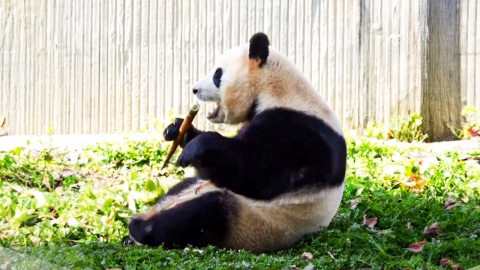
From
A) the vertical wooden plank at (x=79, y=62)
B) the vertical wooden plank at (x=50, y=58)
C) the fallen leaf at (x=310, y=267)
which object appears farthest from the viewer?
the vertical wooden plank at (x=50, y=58)

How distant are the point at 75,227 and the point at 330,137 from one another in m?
1.98

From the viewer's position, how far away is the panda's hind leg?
442cm

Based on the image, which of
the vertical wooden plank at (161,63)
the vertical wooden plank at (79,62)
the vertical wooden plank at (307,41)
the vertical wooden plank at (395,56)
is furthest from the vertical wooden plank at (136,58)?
the vertical wooden plank at (395,56)

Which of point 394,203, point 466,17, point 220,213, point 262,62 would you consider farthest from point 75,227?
point 466,17

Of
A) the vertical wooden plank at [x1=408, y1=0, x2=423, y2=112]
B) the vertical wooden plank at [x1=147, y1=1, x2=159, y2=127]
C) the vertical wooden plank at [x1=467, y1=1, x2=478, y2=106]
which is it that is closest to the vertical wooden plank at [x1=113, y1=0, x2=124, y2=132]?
the vertical wooden plank at [x1=147, y1=1, x2=159, y2=127]

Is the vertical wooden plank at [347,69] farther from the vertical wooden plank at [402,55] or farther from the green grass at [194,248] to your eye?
the green grass at [194,248]

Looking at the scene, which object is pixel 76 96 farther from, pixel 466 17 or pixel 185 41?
pixel 466 17

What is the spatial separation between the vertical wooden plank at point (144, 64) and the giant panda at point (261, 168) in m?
4.40

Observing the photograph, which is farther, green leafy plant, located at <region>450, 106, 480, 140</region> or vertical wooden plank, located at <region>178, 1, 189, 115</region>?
vertical wooden plank, located at <region>178, 1, 189, 115</region>

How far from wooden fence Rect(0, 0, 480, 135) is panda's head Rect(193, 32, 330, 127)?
3955 millimetres

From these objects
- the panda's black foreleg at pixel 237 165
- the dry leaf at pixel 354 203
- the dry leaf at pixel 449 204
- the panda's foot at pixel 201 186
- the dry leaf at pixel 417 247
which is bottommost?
the dry leaf at pixel 354 203

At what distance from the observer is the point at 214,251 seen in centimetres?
434

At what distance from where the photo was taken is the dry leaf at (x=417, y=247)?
14.9 ft

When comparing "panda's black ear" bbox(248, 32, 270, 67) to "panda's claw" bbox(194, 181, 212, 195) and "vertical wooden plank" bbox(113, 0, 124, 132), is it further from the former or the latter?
"vertical wooden plank" bbox(113, 0, 124, 132)
